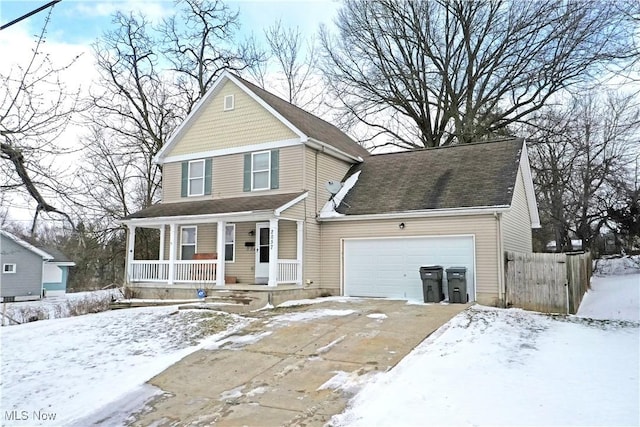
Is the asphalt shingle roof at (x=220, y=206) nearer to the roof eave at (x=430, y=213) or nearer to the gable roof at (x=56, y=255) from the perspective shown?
the roof eave at (x=430, y=213)

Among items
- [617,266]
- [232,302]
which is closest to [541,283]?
[232,302]

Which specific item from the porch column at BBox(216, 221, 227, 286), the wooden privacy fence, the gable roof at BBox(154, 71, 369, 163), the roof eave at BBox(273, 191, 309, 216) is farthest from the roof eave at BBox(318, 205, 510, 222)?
the porch column at BBox(216, 221, 227, 286)

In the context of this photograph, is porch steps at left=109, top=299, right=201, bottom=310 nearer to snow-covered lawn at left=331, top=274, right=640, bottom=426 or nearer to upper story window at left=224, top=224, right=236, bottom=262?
upper story window at left=224, top=224, right=236, bottom=262

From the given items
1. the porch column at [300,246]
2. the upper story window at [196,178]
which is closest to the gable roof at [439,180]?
the porch column at [300,246]

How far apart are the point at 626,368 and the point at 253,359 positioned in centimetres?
587

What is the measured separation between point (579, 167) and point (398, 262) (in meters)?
19.5

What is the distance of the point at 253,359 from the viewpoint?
8555mm

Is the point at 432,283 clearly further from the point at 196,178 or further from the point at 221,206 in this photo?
the point at 196,178

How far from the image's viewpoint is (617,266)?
25500 millimetres

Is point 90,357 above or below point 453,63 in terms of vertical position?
below

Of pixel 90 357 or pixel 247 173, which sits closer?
pixel 90 357

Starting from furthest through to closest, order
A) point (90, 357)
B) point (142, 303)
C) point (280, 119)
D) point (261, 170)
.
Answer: point (261, 170) → point (280, 119) → point (142, 303) → point (90, 357)

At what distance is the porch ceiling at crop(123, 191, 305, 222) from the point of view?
14.6 m

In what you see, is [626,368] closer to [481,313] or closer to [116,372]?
[481,313]
